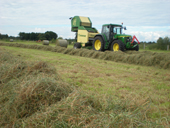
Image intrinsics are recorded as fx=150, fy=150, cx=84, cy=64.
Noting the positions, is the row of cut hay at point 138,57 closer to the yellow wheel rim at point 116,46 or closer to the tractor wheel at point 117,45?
the tractor wheel at point 117,45

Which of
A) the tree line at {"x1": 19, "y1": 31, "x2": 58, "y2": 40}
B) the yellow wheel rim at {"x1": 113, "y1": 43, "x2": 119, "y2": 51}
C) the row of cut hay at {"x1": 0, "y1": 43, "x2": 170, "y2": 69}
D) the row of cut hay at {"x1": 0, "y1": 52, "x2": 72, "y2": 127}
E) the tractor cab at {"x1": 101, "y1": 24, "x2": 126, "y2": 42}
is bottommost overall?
the row of cut hay at {"x1": 0, "y1": 52, "x2": 72, "y2": 127}

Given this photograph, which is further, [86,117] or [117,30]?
[117,30]

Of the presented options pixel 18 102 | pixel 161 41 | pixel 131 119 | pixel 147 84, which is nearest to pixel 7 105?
pixel 18 102

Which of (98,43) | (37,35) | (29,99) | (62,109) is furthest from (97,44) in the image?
(37,35)

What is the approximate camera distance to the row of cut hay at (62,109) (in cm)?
166

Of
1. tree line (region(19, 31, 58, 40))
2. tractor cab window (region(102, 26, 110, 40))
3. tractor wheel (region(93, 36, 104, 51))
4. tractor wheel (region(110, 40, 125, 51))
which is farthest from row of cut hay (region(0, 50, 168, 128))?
tree line (region(19, 31, 58, 40))

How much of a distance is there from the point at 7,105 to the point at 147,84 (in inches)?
147

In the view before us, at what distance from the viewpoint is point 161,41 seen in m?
22.2

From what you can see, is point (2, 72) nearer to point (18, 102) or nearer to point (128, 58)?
point (18, 102)

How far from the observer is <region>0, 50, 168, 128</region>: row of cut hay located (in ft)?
5.44

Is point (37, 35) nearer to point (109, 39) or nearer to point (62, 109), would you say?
point (109, 39)

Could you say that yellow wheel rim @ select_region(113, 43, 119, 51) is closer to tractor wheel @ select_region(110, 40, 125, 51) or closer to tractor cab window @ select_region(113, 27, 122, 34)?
tractor wheel @ select_region(110, 40, 125, 51)

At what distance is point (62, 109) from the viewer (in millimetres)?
1884

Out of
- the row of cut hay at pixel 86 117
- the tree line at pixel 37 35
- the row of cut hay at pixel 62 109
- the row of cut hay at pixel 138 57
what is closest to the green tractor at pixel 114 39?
the row of cut hay at pixel 138 57
